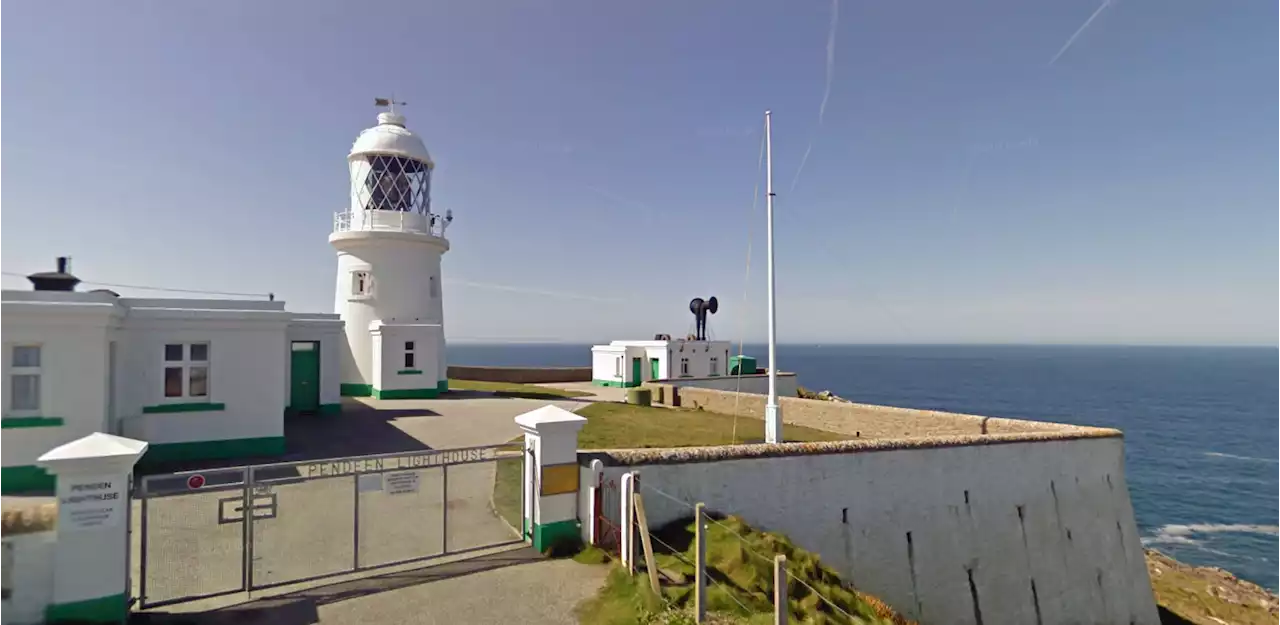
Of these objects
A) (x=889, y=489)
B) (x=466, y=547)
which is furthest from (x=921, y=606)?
(x=466, y=547)

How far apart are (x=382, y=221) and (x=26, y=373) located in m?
15.8

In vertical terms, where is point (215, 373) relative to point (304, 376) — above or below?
above

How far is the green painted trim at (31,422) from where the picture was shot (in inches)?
410

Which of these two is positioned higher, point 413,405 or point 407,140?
point 407,140

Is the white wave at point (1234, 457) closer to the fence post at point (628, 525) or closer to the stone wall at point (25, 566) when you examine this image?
the fence post at point (628, 525)

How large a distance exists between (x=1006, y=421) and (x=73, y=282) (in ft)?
65.8

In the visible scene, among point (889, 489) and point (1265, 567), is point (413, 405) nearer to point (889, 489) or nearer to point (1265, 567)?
point (889, 489)

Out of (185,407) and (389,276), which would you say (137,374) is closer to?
(185,407)

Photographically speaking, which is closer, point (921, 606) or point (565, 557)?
point (565, 557)

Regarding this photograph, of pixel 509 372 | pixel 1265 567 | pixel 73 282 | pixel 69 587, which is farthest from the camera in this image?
pixel 509 372

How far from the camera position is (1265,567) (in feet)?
80.7

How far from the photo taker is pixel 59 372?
10.7 m

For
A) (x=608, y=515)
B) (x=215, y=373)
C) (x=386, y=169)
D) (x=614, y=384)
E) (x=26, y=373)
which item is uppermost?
(x=386, y=169)

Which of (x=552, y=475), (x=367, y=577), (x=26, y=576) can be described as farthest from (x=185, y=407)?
(x=552, y=475)
